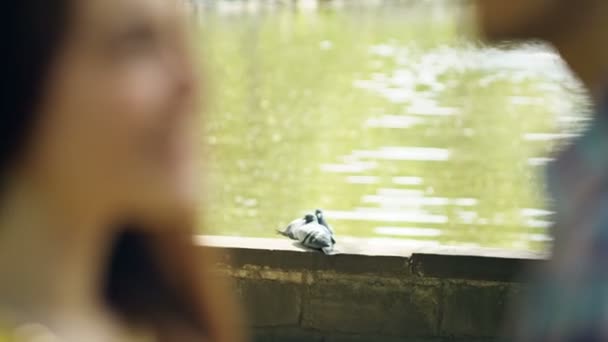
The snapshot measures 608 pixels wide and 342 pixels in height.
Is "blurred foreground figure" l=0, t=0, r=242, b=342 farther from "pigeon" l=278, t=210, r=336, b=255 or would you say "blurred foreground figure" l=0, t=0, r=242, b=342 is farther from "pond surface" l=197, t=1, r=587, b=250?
"pigeon" l=278, t=210, r=336, b=255

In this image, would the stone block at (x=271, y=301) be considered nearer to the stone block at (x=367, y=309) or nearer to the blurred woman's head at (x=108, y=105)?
the stone block at (x=367, y=309)

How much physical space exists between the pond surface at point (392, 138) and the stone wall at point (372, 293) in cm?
26

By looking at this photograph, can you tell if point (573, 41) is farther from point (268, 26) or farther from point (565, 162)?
point (268, 26)

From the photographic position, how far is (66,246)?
0.56m

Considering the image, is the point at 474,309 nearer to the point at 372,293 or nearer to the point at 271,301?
the point at 372,293

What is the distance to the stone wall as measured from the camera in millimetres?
3037

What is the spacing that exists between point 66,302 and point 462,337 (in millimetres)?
2581

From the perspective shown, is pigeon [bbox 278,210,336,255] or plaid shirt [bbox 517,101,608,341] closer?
plaid shirt [bbox 517,101,608,341]

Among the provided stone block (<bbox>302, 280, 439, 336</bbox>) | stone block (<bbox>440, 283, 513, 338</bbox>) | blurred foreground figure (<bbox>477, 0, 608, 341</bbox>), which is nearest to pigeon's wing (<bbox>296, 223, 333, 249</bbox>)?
stone block (<bbox>302, 280, 439, 336</bbox>)

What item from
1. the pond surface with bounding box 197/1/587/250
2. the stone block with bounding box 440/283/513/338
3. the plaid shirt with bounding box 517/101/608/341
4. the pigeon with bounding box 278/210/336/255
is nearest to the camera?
the plaid shirt with bounding box 517/101/608/341

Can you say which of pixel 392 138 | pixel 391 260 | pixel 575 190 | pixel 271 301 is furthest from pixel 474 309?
pixel 392 138

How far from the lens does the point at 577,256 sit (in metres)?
0.70

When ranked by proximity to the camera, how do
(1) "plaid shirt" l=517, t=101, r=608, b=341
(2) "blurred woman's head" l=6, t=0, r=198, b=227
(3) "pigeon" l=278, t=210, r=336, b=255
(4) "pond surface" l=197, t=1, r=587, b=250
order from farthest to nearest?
(3) "pigeon" l=278, t=210, r=336, b=255, (4) "pond surface" l=197, t=1, r=587, b=250, (1) "plaid shirt" l=517, t=101, r=608, b=341, (2) "blurred woman's head" l=6, t=0, r=198, b=227

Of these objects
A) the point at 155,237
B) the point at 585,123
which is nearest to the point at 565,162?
the point at 585,123
